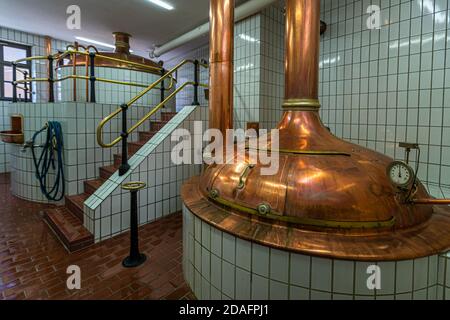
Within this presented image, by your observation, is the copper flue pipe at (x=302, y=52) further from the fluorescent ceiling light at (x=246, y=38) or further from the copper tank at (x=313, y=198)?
the fluorescent ceiling light at (x=246, y=38)

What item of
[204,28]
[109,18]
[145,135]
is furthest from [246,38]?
[109,18]

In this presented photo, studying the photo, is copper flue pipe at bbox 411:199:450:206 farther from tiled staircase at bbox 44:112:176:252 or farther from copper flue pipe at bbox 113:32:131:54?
copper flue pipe at bbox 113:32:131:54

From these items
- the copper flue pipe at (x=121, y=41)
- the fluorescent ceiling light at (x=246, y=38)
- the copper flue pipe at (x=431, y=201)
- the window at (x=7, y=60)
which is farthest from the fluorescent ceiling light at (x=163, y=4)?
the copper flue pipe at (x=431, y=201)

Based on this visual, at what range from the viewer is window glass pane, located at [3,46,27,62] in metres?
5.55

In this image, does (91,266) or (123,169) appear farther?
(123,169)

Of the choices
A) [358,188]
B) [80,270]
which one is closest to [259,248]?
[358,188]

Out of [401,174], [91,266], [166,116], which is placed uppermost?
[166,116]

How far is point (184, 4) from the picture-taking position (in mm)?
3822

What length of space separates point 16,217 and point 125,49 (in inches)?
147

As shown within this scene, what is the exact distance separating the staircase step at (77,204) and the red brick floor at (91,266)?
1.07 feet

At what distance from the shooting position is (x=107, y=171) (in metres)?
3.35

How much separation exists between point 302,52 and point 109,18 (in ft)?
13.8

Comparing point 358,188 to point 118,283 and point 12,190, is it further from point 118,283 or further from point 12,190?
point 12,190

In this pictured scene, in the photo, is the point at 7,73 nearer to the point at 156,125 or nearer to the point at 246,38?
the point at 156,125
